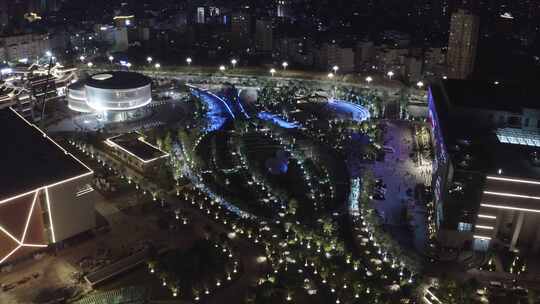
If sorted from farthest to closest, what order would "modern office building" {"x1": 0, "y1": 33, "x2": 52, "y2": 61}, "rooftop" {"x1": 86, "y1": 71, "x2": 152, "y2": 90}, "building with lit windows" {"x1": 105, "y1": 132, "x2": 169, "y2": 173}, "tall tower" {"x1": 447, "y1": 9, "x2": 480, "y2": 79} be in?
"modern office building" {"x1": 0, "y1": 33, "x2": 52, "y2": 61} → "tall tower" {"x1": 447, "y1": 9, "x2": 480, "y2": 79} → "rooftop" {"x1": 86, "y1": 71, "x2": 152, "y2": 90} → "building with lit windows" {"x1": 105, "y1": 132, "x2": 169, "y2": 173}

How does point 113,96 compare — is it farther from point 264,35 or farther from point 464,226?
point 264,35

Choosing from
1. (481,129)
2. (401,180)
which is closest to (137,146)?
(401,180)

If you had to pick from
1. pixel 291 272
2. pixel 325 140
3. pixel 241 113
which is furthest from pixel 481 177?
pixel 241 113

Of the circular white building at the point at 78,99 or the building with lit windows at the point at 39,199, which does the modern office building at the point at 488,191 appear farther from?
the circular white building at the point at 78,99

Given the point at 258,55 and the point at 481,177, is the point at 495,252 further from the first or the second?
the point at 258,55

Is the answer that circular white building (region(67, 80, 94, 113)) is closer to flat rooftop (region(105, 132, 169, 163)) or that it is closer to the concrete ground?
flat rooftop (region(105, 132, 169, 163))

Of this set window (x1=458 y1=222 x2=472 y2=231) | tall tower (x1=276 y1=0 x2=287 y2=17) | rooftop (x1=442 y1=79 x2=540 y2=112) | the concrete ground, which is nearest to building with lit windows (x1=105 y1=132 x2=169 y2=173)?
the concrete ground

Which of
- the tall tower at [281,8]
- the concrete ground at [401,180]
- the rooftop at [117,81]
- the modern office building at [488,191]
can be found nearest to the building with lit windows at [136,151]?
the rooftop at [117,81]
